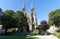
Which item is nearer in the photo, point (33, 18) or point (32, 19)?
point (32, 19)

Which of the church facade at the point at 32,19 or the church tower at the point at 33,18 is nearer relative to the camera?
the church facade at the point at 32,19

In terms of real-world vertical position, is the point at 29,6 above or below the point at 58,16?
above

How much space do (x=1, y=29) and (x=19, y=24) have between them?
20.1 feet

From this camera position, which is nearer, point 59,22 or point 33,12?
point 59,22

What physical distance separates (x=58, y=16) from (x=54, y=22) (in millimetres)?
2220

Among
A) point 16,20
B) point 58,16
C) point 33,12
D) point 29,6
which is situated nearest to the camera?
point 58,16

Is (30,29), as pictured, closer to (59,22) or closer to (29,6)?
(29,6)

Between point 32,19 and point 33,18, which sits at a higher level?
point 33,18

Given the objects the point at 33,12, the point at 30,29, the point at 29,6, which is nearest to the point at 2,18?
the point at 30,29

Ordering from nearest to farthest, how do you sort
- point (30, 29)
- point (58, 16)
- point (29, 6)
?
point (58, 16) < point (30, 29) < point (29, 6)

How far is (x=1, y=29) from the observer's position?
138 ft

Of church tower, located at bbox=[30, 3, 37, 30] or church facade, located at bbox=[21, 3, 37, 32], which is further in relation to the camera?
Result: church tower, located at bbox=[30, 3, 37, 30]

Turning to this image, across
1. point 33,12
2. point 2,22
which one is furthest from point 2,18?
point 33,12

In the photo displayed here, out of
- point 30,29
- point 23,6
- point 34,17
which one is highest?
point 23,6
